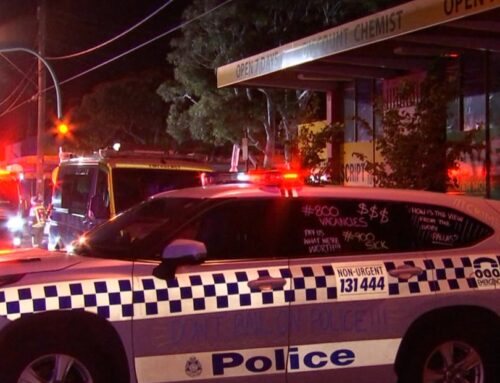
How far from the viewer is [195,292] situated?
183 inches

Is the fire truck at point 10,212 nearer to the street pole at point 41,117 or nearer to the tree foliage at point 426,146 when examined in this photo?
the street pole at point 41,117

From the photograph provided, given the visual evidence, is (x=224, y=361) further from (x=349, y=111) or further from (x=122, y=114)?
(x=122, y=114)

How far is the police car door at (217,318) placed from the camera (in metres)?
4.55

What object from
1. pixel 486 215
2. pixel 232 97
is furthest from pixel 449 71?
pixel 232 97

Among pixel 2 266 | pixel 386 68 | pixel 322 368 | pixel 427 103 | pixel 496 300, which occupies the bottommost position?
pixel 322 368

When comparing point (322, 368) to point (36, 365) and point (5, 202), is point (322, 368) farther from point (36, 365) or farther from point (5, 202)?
point (5, 202)

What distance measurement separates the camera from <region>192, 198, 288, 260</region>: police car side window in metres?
4.92

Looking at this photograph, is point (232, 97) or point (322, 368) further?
point (232, 97)

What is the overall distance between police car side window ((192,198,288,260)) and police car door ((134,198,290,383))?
0.01 m

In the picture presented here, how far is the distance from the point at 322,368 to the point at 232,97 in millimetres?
20540

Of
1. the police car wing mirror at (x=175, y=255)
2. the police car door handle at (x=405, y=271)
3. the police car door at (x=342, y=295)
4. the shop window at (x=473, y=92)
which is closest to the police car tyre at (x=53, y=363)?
the police car wing mirror at (x=175, y=255)

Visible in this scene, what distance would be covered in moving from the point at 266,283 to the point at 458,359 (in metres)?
1.60

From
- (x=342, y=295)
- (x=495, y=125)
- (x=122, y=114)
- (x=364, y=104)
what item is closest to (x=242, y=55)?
(x=364, y=104)

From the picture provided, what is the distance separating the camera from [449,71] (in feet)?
42.4
